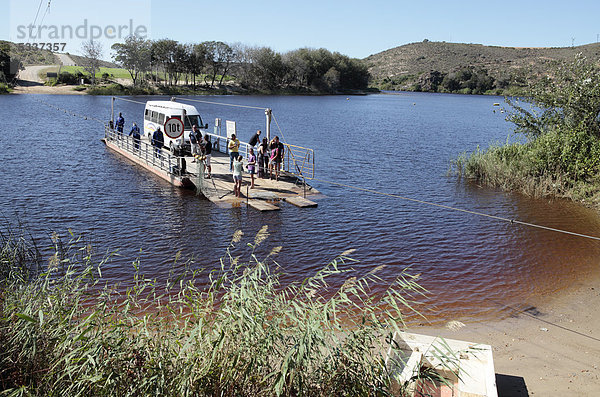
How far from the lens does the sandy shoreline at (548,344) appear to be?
8.05 meters

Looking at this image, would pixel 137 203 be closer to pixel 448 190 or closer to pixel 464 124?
pixel 448 190

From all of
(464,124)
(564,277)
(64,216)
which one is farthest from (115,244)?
(464,124)

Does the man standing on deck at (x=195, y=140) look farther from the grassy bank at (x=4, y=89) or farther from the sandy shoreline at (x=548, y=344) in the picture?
the grassy bank at (x=4, y=89)

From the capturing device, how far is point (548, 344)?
9.59 metres

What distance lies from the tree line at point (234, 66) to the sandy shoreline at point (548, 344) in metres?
93.5

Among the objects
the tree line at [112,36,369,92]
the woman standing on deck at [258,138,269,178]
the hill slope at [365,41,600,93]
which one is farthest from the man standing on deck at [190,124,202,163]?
the hill slope at [365,41,600,93]

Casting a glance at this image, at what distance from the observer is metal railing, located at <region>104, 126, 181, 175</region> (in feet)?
73.0

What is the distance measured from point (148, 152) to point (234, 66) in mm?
89601

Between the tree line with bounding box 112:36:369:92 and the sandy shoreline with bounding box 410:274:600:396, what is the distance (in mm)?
93480

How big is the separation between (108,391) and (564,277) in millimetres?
12672

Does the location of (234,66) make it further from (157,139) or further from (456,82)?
(157,139)

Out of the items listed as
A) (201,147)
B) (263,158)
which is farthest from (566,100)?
(201,147)

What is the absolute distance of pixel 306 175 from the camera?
26312mm

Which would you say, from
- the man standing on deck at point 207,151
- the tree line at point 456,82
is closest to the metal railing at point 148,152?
the man standing on deck at point 207,151
